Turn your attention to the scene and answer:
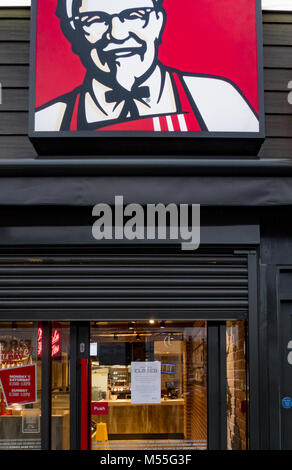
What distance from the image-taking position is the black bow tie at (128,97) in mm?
5184

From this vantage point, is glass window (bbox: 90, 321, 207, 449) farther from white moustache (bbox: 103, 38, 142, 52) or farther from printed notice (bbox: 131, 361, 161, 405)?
white moustache (bbox: 103, 38, 142, 52)

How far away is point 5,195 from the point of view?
4.86 metres

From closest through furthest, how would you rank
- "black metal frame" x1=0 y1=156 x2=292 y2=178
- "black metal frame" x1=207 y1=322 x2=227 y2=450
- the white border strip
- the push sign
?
"black metal frame" x1=0 y1=156 x2=292 y2=178 < the push sign < "black metal frame" x1=207 y1=322 x2=227 y2=450 < the white border strip

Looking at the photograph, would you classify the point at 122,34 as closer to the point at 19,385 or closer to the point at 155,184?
the point at 155,184

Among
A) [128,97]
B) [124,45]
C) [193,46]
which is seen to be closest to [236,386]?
[128,97]

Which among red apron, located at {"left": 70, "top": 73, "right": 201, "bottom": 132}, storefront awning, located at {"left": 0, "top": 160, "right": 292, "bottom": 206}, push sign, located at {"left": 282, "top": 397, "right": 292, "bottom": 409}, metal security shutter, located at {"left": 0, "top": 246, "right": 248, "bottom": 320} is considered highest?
red apron, located at {"left": 70, "top": 73, "right": 201, "bottom": 132}

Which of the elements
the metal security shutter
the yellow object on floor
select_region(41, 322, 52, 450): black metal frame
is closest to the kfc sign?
the metal security shutter

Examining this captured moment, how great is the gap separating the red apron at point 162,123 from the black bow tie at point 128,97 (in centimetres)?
9

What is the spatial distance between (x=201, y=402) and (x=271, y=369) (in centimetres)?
72

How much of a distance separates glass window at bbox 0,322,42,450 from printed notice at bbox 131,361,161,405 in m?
0.87

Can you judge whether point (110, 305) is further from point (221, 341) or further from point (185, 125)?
point (185, 125)

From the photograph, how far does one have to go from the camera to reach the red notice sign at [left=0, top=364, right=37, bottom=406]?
17.3 feet

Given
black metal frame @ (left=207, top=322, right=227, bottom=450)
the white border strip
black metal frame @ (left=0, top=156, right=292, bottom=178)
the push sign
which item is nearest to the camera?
black metal frame @ (left=0, top=156, right=292, bottom=178)
